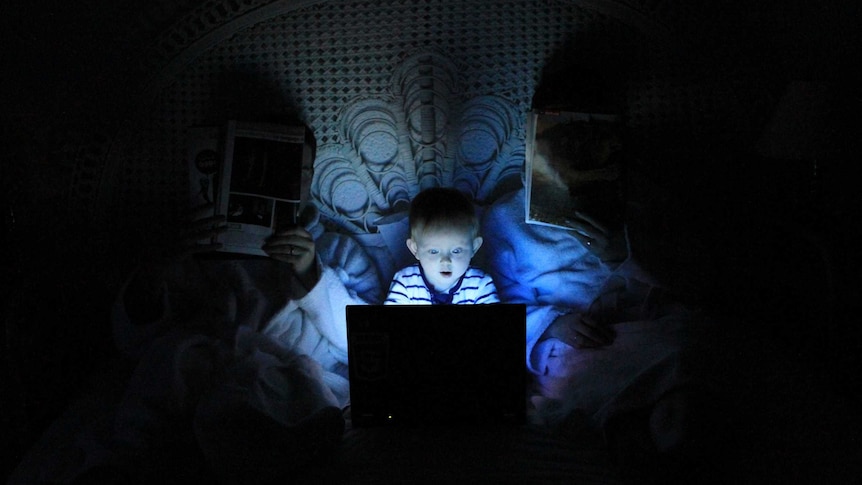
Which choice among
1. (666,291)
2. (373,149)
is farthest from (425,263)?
(666,291)

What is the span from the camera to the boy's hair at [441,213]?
61.3 inches

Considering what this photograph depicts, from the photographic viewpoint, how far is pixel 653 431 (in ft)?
3.94

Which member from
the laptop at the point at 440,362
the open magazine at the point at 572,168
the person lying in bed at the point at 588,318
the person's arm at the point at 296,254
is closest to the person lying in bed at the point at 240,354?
the person's arm at the point at 296,254

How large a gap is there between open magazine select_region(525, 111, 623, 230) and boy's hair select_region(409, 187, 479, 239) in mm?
181

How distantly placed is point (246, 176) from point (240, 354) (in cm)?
41

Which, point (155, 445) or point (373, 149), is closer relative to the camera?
point (155, 445)

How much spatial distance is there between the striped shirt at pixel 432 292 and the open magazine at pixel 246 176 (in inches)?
11.8

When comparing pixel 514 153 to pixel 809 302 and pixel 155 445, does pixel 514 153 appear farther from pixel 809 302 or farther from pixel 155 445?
pixel 155 445

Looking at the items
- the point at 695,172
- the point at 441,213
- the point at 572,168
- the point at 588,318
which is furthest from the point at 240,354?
the point at 695,172

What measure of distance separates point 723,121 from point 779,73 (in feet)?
0.60

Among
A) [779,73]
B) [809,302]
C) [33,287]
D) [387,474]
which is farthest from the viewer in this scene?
[779,73]

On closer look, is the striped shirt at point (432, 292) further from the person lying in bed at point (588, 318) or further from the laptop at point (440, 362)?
the laptop at point (440, 362)

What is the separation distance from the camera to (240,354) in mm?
1424

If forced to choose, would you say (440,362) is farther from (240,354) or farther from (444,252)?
(240,354)
